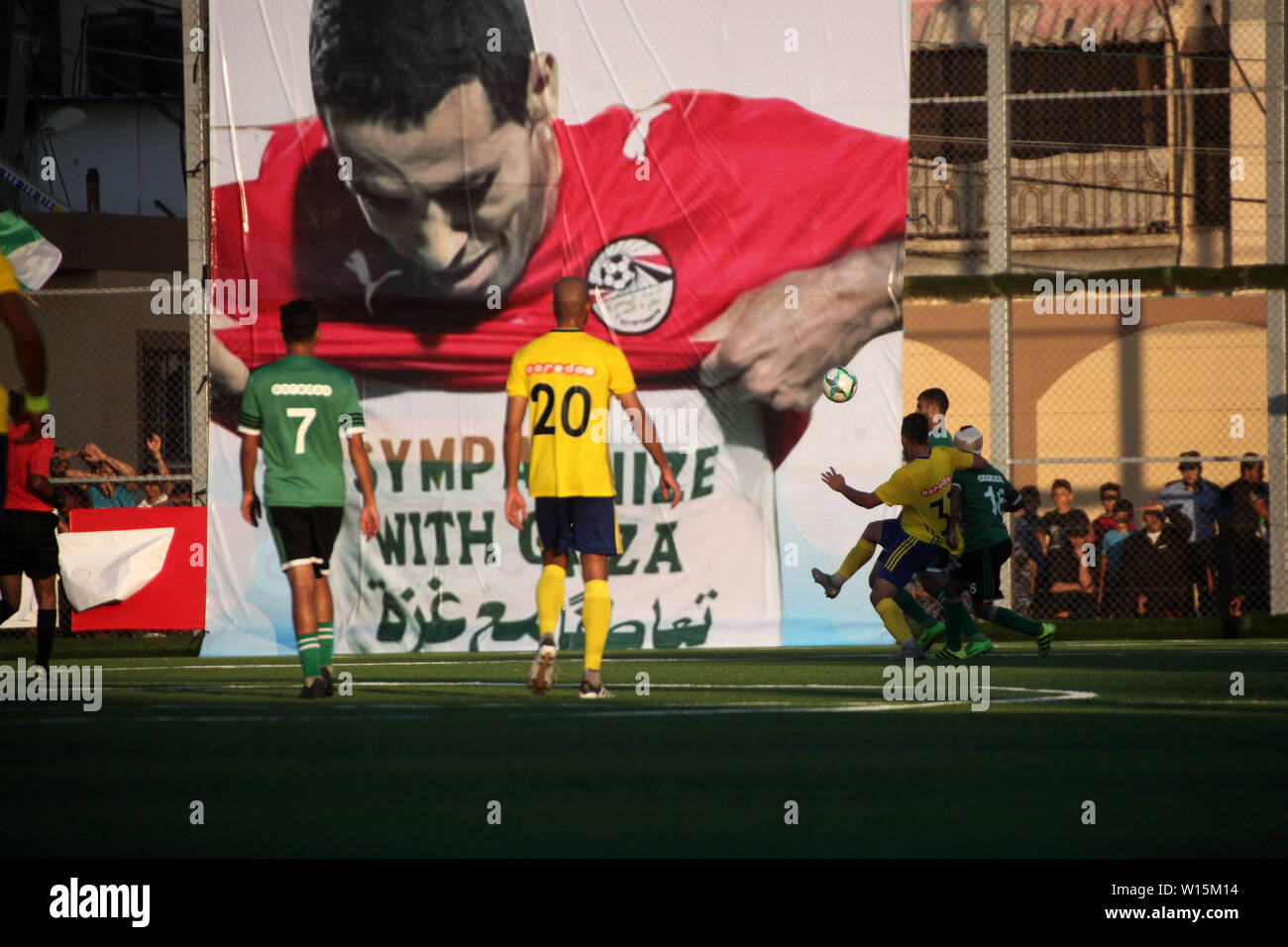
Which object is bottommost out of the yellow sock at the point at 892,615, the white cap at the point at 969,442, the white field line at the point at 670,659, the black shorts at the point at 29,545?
the white field line at the point at 670,659

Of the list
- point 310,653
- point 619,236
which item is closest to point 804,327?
point 619,236

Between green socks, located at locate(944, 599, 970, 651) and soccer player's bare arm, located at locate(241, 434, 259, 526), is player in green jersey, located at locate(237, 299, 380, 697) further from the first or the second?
green socks, located at locate(944, 599, 970, 651)

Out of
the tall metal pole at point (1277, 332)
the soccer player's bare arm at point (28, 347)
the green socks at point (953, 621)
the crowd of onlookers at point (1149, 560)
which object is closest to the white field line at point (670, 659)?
the green socks at point (953, 621)

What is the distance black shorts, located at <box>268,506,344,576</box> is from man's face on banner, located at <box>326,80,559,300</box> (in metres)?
7.25

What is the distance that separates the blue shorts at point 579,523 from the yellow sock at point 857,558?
14.9 ft

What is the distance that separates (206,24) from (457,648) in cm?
637

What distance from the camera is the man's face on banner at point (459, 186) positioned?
1582cm

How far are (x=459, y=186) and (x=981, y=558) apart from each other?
668 centimetres

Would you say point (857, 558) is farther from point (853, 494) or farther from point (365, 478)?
point (365, 478)

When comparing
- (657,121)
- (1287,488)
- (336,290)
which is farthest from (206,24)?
(1287,488)

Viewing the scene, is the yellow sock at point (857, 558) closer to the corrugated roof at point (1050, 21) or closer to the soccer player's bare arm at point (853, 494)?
the soccer player's bare arm at point (853, 494)

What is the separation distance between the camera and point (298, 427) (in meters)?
8.73
